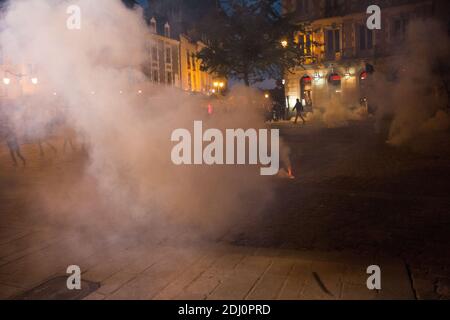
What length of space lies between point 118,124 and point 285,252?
11.0 ft

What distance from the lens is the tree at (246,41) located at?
24.5 m

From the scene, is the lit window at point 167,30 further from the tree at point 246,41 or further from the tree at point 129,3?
the tree at point 129,3

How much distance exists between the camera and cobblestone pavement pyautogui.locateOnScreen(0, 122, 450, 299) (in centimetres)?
346

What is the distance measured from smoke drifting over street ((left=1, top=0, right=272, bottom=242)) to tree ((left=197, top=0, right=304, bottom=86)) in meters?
18.0

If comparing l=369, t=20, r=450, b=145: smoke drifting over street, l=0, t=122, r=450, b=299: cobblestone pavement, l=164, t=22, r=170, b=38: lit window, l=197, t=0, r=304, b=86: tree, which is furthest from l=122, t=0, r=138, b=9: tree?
l=164, t=22, r=170, b=38: lit window

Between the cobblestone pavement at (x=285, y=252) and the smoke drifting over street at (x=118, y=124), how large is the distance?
0.50 metres

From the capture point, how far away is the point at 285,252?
4320 millimetres

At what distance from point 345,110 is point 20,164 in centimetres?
1898

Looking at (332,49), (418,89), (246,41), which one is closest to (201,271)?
(418,89)

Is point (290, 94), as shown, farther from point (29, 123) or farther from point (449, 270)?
point (449, 270)

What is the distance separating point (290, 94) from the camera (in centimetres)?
3719

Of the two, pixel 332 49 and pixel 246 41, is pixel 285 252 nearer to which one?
pixel 246 41

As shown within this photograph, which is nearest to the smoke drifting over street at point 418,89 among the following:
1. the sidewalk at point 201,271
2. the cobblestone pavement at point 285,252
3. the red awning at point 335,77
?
the cobblestone pavement at point 285,252
